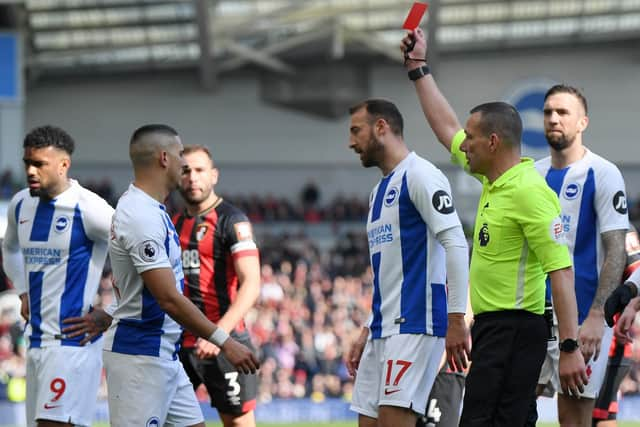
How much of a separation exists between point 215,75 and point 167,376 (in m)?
27.8

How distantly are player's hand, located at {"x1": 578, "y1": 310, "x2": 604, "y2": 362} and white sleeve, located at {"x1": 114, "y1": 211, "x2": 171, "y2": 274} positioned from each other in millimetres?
2209

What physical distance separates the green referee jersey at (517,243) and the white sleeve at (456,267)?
0.23 ft

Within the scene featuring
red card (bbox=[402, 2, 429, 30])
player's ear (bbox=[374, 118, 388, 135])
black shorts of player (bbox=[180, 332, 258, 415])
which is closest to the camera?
red card (bbox=[402, 2, 429, 30])

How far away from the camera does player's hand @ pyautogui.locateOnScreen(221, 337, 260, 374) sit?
5148 millimetres

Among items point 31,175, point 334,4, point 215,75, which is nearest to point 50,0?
point 215,75

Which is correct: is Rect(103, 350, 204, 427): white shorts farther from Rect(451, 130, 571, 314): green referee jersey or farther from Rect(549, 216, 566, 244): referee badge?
Rect(549, 216, 566, 244): referee badge

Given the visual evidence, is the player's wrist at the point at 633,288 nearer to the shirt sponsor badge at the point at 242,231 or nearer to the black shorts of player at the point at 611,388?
the black shorts of player at the point at 611,388

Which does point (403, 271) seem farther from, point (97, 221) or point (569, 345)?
point (97, 221)

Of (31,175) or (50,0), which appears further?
(50,0)

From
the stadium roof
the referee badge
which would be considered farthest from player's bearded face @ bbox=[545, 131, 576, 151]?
the stadium roof

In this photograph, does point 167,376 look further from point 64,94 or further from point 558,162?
point 64,94

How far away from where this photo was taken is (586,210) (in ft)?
20.6

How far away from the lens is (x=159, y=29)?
31.2m

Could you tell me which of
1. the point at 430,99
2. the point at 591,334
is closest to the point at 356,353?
the point at 591,334
